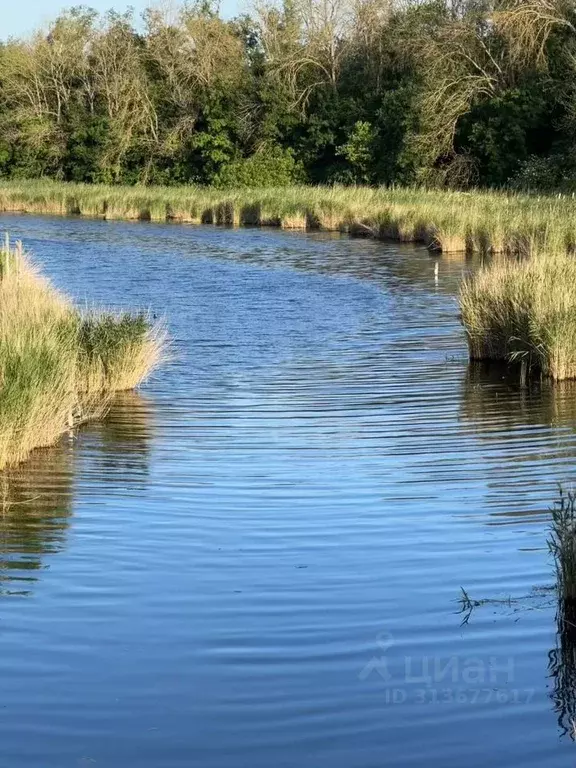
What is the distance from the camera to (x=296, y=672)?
4.57 metres

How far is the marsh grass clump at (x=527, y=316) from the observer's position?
37.2ft

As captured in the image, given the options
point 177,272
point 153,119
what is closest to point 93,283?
point 177,272

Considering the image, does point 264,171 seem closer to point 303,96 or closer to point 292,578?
Result: point 303,96

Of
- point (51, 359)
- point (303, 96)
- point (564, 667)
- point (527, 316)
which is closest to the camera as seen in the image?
point (564, 667)

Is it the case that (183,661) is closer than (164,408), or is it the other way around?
(183,661)

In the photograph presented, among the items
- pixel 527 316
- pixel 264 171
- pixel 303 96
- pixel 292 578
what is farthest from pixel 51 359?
pixel 303 96

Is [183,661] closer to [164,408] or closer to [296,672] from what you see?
[296,672]

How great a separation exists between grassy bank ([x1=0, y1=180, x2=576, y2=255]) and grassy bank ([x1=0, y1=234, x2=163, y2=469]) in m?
8.77

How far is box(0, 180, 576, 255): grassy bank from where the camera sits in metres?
25.5

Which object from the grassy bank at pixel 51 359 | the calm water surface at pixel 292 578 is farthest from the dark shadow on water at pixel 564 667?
the grassy bank at pixel 51 359

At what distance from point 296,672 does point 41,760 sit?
106cm

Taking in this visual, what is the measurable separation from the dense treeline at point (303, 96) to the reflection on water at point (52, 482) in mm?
29396

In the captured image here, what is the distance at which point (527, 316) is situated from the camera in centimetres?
1169

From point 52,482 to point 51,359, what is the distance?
1460mm
